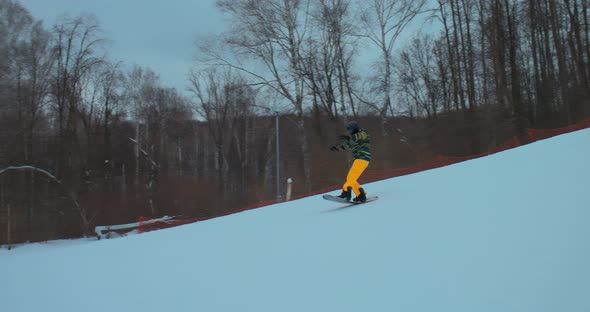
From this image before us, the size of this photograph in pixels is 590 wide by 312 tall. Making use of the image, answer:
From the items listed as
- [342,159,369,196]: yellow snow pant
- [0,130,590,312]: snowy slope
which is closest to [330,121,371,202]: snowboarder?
[342,159,369,196]: yellow snow pant

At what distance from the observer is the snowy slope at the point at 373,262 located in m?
3.42

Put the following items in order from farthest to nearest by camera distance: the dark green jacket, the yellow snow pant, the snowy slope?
the dark green jacket, the yellow snow pant, the snowy slope

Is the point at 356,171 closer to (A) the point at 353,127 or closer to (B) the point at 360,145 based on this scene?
(B) the point at 360,145

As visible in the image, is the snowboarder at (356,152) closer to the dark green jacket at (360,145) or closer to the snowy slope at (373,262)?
the dark green jacket at (360,145)

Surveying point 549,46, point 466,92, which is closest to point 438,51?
point 466,92

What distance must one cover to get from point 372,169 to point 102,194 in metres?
23.9

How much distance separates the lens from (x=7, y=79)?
2814cm

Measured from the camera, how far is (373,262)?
442 centimetres

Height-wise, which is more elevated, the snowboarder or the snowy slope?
the snowboarder

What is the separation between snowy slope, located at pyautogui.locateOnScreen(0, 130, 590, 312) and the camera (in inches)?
135

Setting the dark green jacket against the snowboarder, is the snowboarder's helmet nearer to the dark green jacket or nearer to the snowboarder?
the snowboarder

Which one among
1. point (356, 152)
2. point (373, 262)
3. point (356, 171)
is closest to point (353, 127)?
point (356, 152)

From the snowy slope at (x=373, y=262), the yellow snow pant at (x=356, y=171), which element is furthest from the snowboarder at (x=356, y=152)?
the snowy slope at (x=373, y=262)

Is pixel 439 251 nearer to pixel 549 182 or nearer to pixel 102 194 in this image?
pixel 549 182
